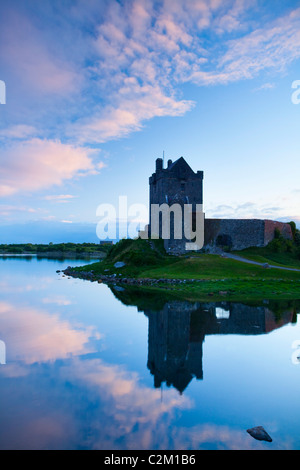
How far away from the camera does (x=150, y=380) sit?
9.59 meters

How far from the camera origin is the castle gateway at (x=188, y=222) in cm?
4331

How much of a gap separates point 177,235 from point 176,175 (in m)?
9.13

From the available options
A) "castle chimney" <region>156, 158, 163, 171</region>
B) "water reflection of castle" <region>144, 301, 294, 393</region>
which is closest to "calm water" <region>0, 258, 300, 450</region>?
"water reflection of castle" <region>144, 301, 294, 393</region>

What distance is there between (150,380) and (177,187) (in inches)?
1478

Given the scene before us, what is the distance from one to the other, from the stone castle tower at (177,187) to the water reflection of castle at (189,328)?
2193cm

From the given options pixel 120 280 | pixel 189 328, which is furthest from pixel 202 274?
pixel 189 328

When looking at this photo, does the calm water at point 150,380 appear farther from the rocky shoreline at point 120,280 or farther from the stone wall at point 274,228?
the stone wall at point 274,228

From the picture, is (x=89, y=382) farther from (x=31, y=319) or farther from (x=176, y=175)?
(x=176, y=175)

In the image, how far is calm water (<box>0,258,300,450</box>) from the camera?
6.75 meters

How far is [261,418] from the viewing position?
7508 mm

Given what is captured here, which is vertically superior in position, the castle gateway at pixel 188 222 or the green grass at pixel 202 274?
the castle gateway at pixel 188 222

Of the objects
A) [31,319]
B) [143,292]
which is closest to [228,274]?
[143,292]

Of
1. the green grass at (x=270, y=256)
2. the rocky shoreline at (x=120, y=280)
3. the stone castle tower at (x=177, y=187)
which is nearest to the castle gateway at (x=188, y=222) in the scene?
the stone castle tower at (x=177, y=187)

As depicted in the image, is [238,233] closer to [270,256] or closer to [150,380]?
[270,256]
